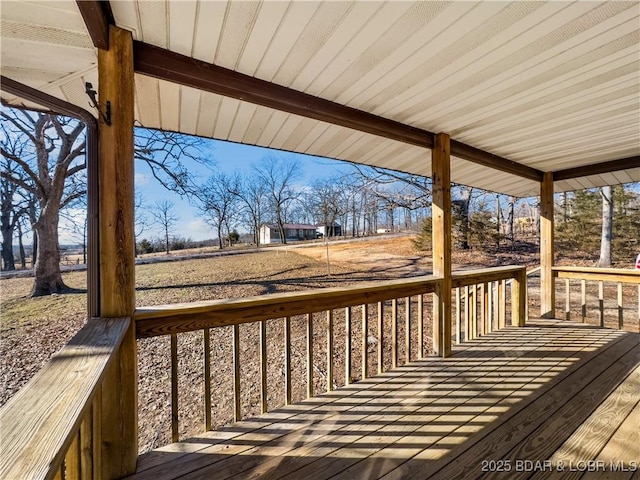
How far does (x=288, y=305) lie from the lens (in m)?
2.00

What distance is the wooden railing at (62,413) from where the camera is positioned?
56cm

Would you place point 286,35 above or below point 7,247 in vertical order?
above

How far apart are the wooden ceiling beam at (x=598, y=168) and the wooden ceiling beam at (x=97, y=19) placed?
506 cm

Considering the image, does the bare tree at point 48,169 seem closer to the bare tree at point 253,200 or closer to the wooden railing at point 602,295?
the wooden railing at point 602,295

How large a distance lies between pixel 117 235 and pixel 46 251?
0.58 m

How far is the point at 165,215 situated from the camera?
6793 mm

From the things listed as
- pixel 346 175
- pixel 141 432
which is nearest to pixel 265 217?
pixel 346 175

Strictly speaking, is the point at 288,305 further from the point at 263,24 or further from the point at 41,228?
the point at 263,24

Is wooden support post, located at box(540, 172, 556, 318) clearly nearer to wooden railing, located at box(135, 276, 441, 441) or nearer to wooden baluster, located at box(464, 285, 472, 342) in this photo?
wooden baluster, located at box(464, 285, 472, 342)

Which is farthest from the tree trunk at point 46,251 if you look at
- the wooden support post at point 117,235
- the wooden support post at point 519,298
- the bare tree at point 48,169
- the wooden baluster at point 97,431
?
the wooden support post at point 519,298

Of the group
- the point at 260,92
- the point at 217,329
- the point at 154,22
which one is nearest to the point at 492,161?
the point at 260,92

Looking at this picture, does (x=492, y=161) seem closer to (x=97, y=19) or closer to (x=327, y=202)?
(x=97, y=19)

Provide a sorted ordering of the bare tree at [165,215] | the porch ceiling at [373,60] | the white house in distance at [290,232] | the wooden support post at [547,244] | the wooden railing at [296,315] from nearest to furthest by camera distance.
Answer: the porch ceiling at [373,60], the wooden railing at [296,315], the wooden support post at [547,244], the bare tree at [165,215], the white house in distance at [290,232]

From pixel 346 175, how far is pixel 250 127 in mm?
9111
